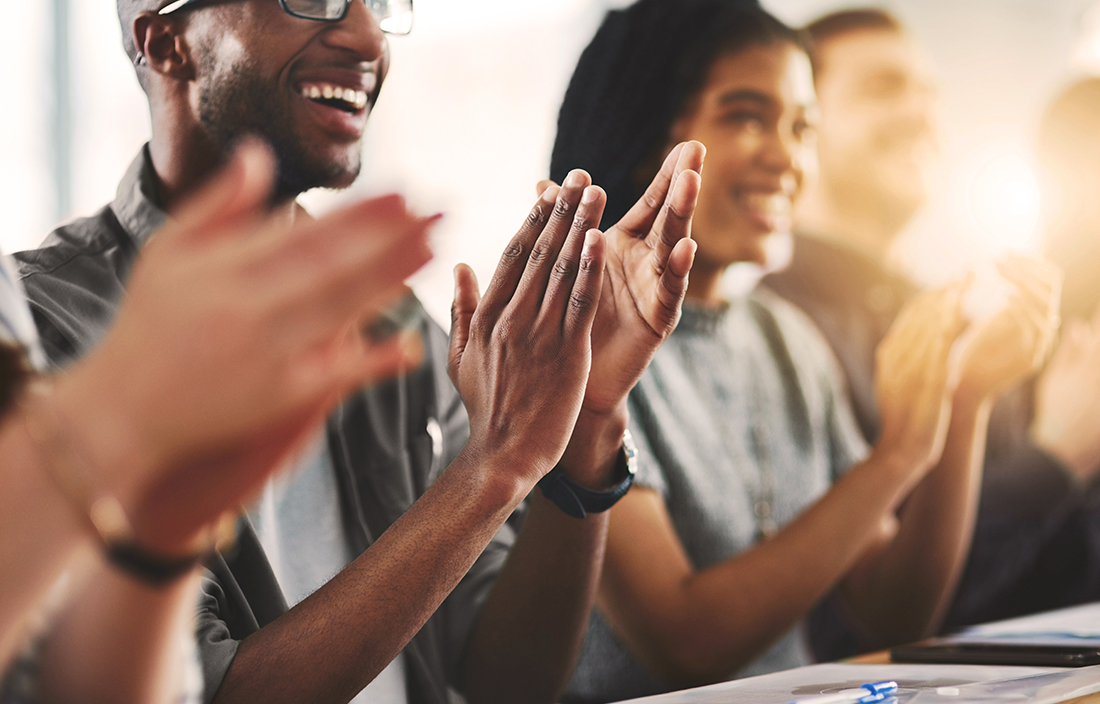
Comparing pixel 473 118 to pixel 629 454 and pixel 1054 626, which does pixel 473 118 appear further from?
pixel 1054 626

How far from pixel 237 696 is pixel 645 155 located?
78cm

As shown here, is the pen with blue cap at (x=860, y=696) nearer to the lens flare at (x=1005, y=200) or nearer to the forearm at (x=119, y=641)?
the forearm at (x=119, y=641)

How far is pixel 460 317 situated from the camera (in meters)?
0.83

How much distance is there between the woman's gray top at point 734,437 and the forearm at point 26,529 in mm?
779

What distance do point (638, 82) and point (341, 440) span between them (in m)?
0.60

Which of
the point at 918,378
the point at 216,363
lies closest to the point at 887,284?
the point at 918,378

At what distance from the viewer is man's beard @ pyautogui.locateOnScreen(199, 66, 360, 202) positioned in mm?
809

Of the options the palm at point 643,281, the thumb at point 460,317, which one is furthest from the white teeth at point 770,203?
the thumb at point 460,317

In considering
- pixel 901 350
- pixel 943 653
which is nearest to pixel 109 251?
pixel 943 653

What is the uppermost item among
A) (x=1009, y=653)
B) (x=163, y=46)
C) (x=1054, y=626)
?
(x=163, y=46)

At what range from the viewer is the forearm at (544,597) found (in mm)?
873

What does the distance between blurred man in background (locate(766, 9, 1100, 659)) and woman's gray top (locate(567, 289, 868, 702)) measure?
80mm

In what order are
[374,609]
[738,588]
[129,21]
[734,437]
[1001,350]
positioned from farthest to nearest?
1. [1001,350]
2. [734,437]
3. [738,588]
4. [129,21]
5. [374,609]

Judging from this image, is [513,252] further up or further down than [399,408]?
further up
